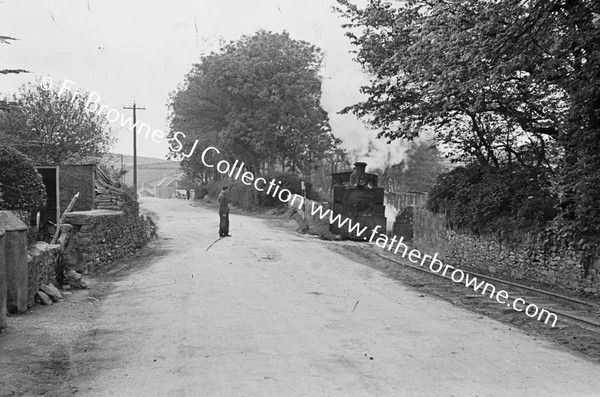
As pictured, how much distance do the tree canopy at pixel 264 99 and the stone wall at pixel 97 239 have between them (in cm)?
2123

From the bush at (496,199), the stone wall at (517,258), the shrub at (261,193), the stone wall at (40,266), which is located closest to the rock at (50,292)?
the stone wall at (40,266)

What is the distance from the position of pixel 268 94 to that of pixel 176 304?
28.6 m

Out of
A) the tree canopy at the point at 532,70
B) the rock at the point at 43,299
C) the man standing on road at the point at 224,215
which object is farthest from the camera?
the man standing on road at the point at 224,215

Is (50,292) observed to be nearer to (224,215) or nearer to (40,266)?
(40,266)

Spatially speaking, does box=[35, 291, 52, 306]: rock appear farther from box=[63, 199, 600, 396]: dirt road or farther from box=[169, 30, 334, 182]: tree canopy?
box=[169, 30, 334, 182]: tree canopy

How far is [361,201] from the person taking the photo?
23.0m

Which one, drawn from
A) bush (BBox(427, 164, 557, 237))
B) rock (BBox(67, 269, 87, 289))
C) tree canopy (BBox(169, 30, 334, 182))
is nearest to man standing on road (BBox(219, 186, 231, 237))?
bush (BBox(427, 164, 557, 237))

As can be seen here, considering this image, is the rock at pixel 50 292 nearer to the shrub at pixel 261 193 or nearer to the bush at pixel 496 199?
the bush at pixel 496 199

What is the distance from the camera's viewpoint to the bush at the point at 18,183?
13.2m

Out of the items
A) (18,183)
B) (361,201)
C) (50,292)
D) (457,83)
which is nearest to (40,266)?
(50,292)

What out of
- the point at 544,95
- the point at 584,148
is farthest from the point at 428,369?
the point at 544,95

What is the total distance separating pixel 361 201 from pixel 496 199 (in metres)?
9.24

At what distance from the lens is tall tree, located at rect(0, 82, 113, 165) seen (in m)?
22.3

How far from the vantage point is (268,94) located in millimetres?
36938
